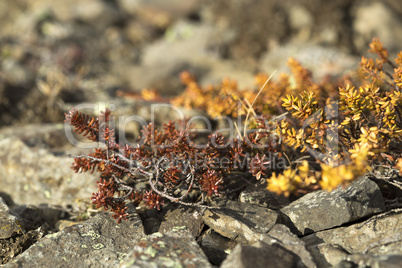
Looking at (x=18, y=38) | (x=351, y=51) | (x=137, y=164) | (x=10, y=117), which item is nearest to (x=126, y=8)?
(x=18, y=38)

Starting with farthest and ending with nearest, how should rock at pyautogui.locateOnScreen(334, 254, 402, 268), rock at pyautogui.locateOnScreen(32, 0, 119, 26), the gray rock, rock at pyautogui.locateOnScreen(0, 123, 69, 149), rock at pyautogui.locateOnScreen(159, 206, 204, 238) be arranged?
rock at pyautogui.locateOnScreen(32, 0, 119, 26), rock at pyautogui.locateOnScreen(0, 123, 69, 149), rock at pyautogui.locateOnScreen(159, 206, 204, 238), the gray rock, rock at pyautogui.locateOnScreen(334, 254, 402, 268)

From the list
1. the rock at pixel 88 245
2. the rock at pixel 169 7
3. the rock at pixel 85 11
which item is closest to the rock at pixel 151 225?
the rock at pixel 88 245

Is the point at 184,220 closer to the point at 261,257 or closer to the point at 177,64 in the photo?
the point at 261,257

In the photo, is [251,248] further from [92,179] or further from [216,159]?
[92,179]

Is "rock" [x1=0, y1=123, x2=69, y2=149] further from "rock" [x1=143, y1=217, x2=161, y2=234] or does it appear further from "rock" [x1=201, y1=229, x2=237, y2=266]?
"rock" [x1=201, y1=229, x2=237, y2=266]

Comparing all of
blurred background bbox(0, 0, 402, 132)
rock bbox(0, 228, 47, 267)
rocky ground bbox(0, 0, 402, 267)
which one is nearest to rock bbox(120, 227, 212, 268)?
rocky ground bbox(0, 0, 402, 267)
